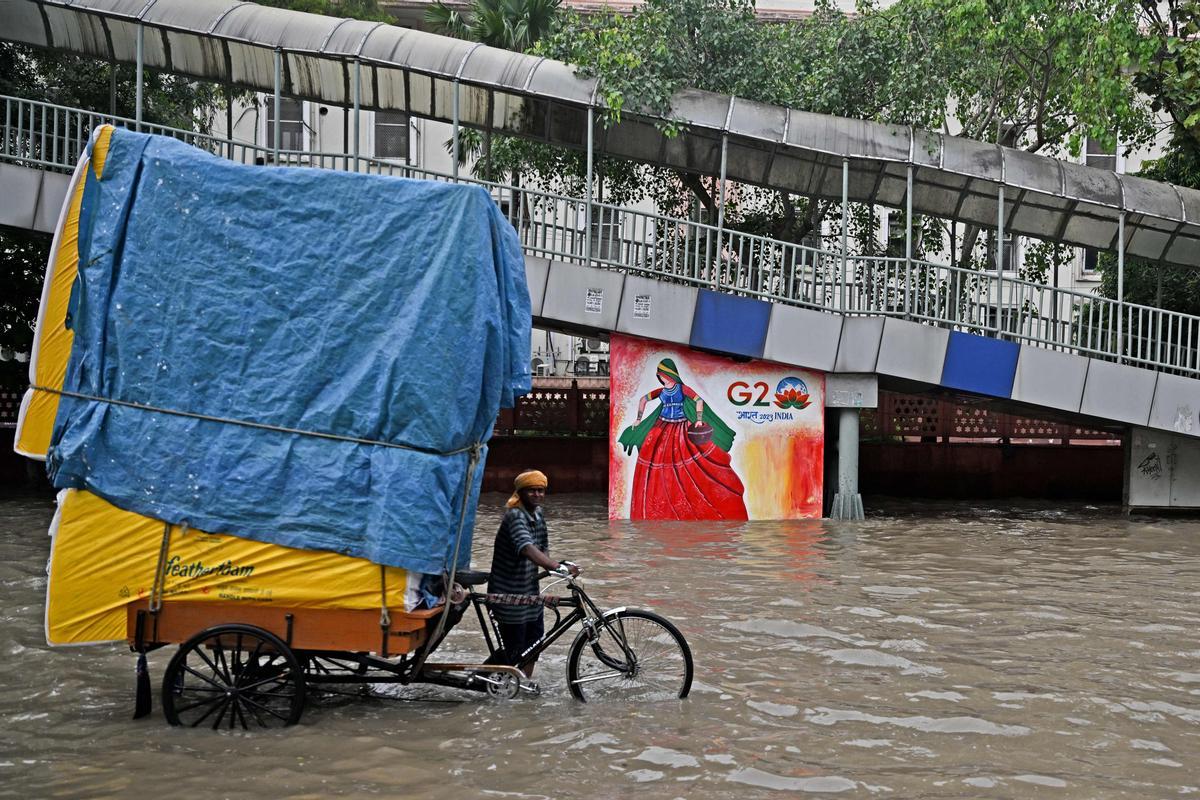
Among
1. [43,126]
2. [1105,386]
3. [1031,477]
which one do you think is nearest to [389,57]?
[43,126]

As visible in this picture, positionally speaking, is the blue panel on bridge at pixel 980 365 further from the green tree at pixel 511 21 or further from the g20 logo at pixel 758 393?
the green tree at pixel 511 21

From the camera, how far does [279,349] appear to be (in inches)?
283

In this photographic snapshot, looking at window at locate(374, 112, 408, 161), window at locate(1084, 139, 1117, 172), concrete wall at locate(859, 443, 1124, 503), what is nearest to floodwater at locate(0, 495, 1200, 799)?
concrete wall at locate(859, 443, 1124, 503)

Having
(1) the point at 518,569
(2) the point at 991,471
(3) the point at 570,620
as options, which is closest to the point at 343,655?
(1) the point at 518,569

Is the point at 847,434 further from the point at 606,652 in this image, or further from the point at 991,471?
the point at 606,652

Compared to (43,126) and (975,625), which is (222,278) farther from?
(43,126)

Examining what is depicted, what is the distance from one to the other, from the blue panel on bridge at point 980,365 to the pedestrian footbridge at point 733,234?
2 centimetres

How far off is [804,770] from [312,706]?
9.41 feet

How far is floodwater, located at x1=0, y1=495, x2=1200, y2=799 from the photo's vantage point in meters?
6.46

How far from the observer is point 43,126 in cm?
1627

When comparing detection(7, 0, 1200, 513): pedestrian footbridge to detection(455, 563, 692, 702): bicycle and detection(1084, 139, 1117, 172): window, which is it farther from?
detection(1084, 139, 1117, 172): window

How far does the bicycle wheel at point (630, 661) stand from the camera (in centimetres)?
767

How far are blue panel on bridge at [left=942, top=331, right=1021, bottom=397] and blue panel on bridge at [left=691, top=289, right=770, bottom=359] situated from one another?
8.41 feet

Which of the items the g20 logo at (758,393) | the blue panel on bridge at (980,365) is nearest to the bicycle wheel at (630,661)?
the g20 logo at (758,393)
